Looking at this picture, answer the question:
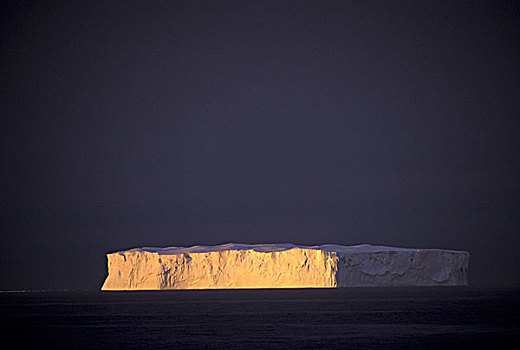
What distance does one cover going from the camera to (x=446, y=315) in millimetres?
28469

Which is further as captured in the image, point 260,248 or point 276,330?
point 260,248

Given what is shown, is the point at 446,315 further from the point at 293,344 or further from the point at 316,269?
the point at 316,269

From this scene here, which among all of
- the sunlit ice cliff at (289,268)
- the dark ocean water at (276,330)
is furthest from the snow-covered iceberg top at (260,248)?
the dark ocean water at (276,330)

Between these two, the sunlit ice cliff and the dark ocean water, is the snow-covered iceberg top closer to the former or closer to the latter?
the sunlit ice cliff

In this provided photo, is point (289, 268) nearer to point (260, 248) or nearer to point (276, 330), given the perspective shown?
point (260, 248)

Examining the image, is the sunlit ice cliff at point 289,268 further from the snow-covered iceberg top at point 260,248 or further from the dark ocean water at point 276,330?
the dark ocean water at point 276,330

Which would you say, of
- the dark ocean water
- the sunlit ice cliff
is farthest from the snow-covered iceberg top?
the dark ocean water

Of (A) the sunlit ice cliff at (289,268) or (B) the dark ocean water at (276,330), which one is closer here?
(B) the dark ocean water at (276,330)

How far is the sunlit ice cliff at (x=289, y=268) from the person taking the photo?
47125 millimetres

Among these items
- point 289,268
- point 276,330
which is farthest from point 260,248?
point 276,330

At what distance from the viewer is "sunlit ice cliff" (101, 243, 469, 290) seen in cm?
4712

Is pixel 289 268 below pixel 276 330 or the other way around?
the other way around

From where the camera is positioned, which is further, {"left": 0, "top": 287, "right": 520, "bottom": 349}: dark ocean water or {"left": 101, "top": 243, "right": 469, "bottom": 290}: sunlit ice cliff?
{"left": 101, "top": 243, "right": 469, "bottom": 290}: sunlit ice cliff

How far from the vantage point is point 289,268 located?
156 feet
